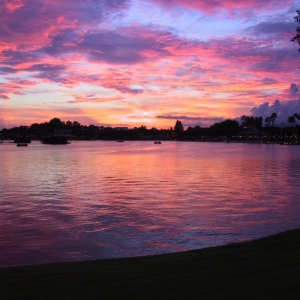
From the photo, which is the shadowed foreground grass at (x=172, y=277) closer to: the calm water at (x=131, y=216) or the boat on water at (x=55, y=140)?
the calm water at (x=131, y=216)

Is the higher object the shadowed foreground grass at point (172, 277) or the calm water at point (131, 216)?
the shadowed foreground grass at point (172, 277)

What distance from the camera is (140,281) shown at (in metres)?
6.25

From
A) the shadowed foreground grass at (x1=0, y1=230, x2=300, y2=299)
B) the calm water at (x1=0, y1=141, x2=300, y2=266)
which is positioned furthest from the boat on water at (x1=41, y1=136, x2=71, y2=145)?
the shadowed foreground grass at (x1=0, y1=230, x2=300, y2=299)

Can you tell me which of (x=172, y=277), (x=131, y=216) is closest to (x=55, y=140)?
(x=131, y=216)

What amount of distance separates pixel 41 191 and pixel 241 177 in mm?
16326

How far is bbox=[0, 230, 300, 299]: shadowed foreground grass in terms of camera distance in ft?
18.4

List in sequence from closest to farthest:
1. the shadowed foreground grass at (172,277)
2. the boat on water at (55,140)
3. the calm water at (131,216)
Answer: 1. the shadowed foreground grass at (172,277)
2. the calm water at (131,216)
3. the boat on water at (55,140)

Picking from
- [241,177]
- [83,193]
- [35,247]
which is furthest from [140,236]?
[241,177]

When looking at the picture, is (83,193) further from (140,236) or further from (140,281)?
(140,281)

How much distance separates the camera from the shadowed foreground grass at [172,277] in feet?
18.4

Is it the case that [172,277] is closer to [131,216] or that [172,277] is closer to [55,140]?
[131,216]

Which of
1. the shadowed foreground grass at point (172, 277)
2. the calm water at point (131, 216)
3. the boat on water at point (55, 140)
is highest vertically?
the boat on water at point (55, 140)

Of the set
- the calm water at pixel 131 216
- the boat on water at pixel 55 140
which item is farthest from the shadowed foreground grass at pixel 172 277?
the boat on water at pixel 55 140

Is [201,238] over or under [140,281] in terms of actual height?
under
